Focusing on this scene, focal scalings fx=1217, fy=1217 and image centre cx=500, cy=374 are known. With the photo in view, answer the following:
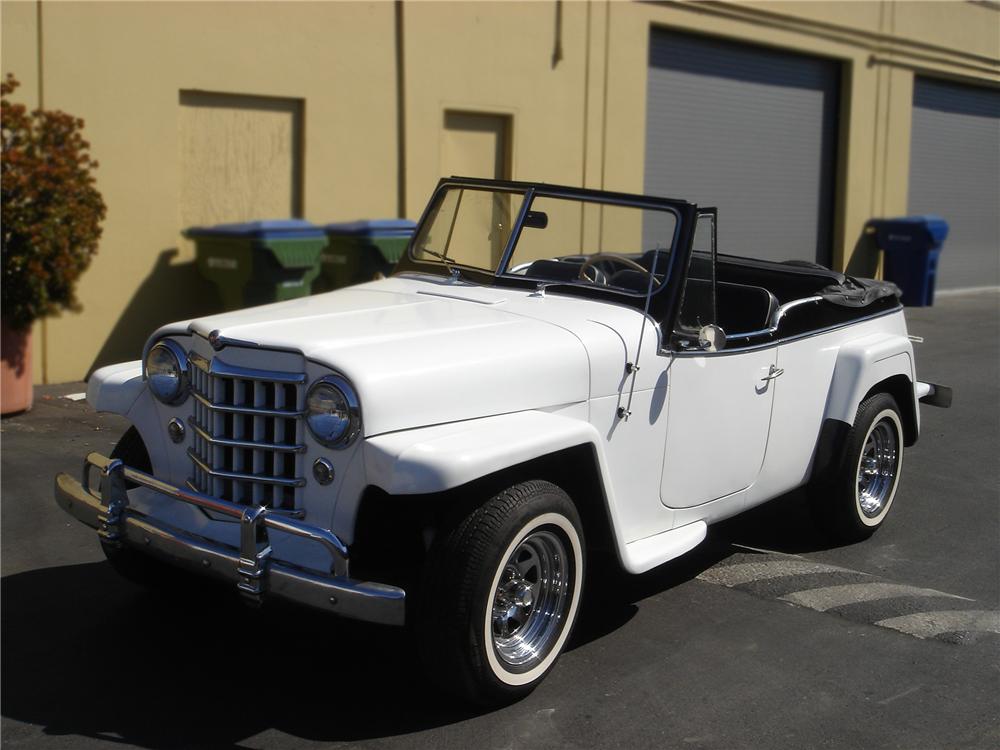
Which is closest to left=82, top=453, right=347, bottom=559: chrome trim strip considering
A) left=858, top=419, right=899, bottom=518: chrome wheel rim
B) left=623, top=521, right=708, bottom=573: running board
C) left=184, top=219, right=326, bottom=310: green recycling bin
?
left=623, top=521, right=708, bottom=573: running board

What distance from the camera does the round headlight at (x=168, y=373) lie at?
4.34 m

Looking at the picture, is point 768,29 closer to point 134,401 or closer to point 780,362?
point 780,362

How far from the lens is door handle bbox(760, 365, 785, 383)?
16.9 ft

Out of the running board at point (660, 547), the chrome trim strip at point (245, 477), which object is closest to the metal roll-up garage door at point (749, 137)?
the running board at point (660, 547)

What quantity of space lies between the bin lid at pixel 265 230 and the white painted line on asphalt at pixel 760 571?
555 centimetres

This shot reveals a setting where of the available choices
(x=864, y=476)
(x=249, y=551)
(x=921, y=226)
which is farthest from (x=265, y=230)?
(x=921, y=226)

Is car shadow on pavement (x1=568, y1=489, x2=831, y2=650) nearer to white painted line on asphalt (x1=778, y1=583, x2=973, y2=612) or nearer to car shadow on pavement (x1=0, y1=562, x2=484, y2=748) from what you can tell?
white painted line on asphalt (x1=778, y1=583, x2=973, y2=612)

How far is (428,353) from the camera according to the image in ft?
13.2

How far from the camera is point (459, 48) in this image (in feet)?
39.7

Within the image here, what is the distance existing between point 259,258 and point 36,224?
204 cm

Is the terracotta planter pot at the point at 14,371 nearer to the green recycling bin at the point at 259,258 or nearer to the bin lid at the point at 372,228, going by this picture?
the green recycling bin at the point at 259,258

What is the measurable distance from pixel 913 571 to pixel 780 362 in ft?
3.96

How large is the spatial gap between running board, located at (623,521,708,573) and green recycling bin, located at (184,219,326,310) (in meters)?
5.85

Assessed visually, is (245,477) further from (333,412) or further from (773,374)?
(773,374)
